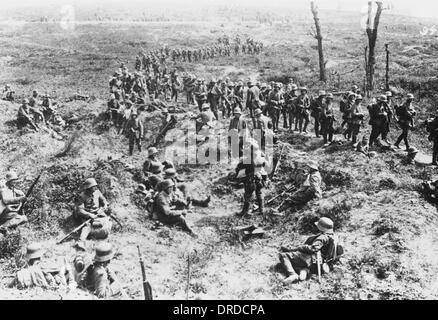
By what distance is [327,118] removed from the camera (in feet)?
44.4

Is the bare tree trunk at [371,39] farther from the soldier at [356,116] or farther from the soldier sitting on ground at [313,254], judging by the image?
the soldier sitting on ground at [313,254]

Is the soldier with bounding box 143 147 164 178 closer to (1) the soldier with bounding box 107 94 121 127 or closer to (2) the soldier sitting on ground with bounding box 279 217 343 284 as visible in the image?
(2) the soldier sitting on ground with bounding box 279 217 343 284

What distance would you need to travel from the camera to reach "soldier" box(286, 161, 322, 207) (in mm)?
9844

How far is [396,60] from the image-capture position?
30.6 m

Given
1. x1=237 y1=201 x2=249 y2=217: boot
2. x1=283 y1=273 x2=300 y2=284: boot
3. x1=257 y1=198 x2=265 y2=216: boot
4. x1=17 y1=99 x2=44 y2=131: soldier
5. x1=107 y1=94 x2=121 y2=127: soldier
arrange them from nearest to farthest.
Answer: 1. x1=283 y1=273 x2=300 y2=284: boot
2. x1=257 y1=198 x2=265 y2=216: boot
3. x1=237 y1=201 x2=249 y2=217: boot
4. x1=17 y1=99 x2=44 y2=131: soldier
5. x1=107 y1=94 x2=121 y2=127: soldier

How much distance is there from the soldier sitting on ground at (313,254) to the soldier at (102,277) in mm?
2750

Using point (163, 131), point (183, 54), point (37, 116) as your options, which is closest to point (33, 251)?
point (163, 131)

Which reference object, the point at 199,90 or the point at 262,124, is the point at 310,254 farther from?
the point at 199,90

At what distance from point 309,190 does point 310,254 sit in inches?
114

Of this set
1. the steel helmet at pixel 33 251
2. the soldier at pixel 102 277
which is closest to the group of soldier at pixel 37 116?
the steel helmet at pixel 33 251

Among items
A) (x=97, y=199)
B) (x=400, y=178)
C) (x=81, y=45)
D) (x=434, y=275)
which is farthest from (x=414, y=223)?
(x=81, y=45)

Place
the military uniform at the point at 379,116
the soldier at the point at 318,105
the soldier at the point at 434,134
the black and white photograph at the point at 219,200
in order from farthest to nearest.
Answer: the soldier at the point at 318,105 → the military uniform at the point at 379,116 → the soldier at the point at 434,134 → the black and white photograph at the point at 219,200

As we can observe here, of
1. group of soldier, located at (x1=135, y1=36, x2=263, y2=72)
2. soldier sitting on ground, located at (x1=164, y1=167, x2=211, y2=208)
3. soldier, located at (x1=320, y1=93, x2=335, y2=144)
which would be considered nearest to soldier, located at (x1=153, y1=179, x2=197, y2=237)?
Answer: soldier sitting on ground, located at (x1=164, y1=167, x2=211, y2=208)

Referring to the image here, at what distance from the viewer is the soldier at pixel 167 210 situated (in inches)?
364
